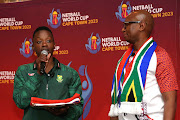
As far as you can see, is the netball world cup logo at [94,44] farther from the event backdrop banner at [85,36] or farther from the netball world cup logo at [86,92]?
the netball world cup logo at [86,92]

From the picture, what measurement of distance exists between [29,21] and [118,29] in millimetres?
1378

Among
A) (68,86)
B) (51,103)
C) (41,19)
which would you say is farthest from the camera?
(41,19)

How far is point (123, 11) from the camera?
354 centimetres

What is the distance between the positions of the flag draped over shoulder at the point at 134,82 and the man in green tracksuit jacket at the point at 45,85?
1.34 ft

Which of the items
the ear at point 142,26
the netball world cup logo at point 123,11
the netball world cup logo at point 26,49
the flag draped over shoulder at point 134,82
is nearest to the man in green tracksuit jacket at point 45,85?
the flag draped over shoulder at point 134,82

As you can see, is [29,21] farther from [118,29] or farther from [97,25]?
[118,29]

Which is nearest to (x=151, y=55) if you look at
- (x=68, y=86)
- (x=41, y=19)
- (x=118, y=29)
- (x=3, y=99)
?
(x=68, y=86)

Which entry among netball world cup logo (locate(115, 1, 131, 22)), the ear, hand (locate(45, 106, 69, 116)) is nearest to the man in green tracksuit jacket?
hand (locate(45, 106, 69, 116))

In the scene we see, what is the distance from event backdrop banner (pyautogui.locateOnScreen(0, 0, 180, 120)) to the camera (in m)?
3.40

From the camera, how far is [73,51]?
3783mm

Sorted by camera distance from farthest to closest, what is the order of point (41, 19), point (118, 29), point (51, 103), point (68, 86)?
point (41, 19), point (118, 29), point (68, 86), point (51, 103)

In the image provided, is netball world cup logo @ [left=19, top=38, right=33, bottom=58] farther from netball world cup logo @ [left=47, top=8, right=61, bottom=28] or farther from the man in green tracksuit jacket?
the man in green tracksuit jacket

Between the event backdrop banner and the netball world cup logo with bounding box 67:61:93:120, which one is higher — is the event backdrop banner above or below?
above

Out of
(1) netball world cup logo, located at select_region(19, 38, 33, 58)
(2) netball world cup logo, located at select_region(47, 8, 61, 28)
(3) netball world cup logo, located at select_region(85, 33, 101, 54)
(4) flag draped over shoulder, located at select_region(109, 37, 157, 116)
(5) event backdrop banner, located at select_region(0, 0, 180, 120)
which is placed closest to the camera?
(4) flag draped over shoulder, located at select_region(109, 37, 157, 116)
